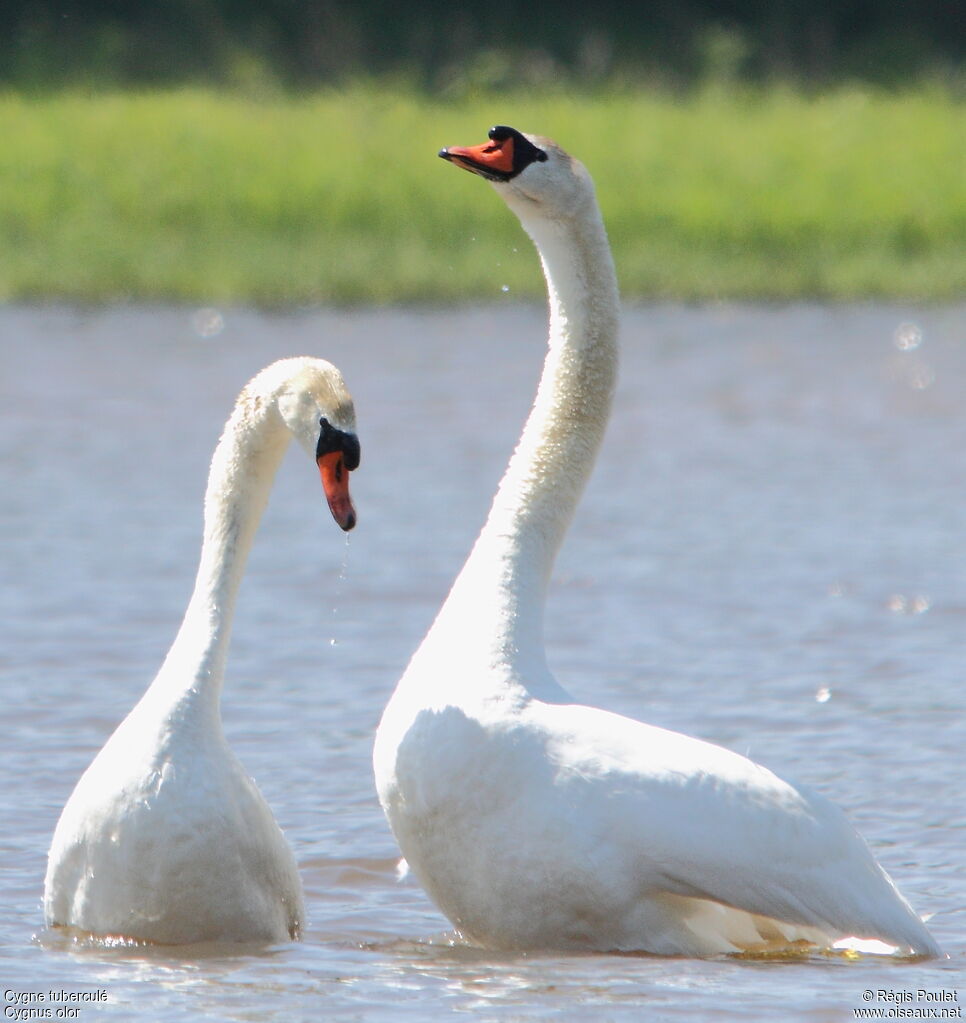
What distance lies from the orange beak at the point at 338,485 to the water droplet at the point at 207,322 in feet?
37.6

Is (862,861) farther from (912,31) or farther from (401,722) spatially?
(912,31)

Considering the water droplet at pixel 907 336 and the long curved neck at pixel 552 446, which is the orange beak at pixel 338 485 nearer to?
the long curved neck at pixel 552 446

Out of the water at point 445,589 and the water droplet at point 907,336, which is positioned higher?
the water at point 445,589

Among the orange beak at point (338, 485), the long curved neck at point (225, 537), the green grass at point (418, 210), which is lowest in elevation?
the green grass at point (418, 210)

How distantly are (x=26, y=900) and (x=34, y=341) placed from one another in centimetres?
1066

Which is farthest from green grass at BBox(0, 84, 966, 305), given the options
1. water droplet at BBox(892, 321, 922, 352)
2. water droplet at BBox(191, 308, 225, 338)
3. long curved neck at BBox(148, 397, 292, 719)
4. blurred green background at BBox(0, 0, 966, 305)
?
long curved neck at BBox(148, 397, 292, 719)

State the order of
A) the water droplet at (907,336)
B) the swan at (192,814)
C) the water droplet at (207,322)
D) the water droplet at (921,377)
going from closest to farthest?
the swan at (192,814)
the water droplet at (921,377)
the water droplet at (907,336)
the water droplet at (207,322)

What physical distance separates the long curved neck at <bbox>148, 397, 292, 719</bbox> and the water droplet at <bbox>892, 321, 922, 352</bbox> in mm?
11035

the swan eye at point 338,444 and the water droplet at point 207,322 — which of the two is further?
the water droplet at point 207,322

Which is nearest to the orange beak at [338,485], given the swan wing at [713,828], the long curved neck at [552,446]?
the long curved neck at [552,446]

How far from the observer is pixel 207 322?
1706 cm

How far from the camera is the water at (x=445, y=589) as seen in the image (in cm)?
504

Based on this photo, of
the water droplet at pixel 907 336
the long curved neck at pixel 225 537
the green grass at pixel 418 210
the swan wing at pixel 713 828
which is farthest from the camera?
the green grass at pixel 418 210

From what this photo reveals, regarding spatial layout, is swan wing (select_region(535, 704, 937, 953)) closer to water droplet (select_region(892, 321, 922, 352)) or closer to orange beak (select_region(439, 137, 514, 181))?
orange beak (select_region(439, 137, 514, 181))
